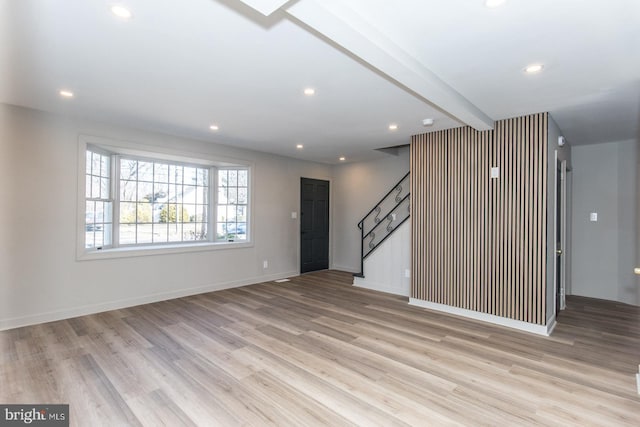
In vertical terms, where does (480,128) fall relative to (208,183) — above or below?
above

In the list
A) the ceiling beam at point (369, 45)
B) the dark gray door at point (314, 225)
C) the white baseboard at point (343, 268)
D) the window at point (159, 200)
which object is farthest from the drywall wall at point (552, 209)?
the window at point (159, 200)

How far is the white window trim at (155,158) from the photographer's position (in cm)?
409

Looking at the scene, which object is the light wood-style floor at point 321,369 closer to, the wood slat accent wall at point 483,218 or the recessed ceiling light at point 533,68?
the wood slat accent wall at point 483,218

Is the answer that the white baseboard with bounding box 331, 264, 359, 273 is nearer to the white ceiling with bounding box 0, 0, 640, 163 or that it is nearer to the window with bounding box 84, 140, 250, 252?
the window with bounding box 84, 140, 250, 252

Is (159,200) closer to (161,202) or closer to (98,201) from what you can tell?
(161,202)

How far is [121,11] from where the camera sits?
1.90 meters

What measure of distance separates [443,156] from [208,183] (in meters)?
4.22

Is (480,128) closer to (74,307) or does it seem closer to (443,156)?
(443,156)

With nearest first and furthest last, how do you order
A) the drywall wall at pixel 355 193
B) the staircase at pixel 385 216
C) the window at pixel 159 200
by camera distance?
1. the window at pixel 159 200
2. the staircase at pixel 385 216
3. the drywall wall at pixel 355 193

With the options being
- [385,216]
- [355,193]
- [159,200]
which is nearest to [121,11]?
[159,200]

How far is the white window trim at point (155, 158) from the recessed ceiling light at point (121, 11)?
113 inches

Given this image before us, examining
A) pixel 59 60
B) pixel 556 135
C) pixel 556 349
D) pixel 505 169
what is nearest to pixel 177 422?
pixel 59 60

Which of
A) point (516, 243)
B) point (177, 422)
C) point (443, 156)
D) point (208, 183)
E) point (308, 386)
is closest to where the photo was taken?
point (177, 422)

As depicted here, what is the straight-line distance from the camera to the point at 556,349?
10.5 feet
